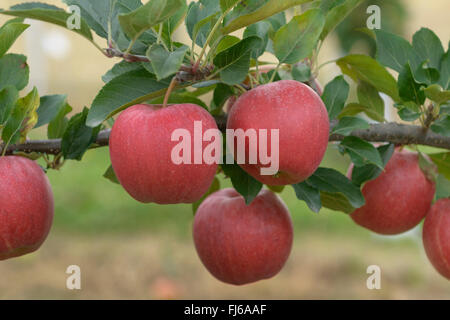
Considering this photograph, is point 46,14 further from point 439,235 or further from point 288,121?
point 439,235

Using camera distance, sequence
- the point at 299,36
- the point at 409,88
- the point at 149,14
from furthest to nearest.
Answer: the point at 409,88
the point at 299,36
the point at 149,14

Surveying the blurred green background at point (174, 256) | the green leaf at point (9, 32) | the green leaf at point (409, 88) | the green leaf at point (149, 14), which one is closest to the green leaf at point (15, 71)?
the green leaf at point (9, 32)

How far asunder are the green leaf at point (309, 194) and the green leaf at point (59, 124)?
0.34m

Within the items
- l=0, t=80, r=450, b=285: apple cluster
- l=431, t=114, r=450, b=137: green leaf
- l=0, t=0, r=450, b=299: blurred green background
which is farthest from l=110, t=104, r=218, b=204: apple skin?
l=0, t=0, r=450, b=299: blurred green background

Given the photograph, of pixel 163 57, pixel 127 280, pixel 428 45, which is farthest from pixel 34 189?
pixel 127 280

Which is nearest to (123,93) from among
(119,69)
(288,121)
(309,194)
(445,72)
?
(119,69)

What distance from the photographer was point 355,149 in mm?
721

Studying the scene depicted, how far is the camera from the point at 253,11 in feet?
1.83

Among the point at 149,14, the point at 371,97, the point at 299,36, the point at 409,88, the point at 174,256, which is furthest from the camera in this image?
the point at 174,256

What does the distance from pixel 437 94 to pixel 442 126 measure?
5 cm

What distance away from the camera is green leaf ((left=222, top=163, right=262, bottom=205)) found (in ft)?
2.27

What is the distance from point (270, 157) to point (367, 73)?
0.88 ft

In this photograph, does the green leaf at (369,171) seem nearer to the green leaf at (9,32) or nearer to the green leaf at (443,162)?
the green leaf at (443,162)

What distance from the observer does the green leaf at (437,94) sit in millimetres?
698
